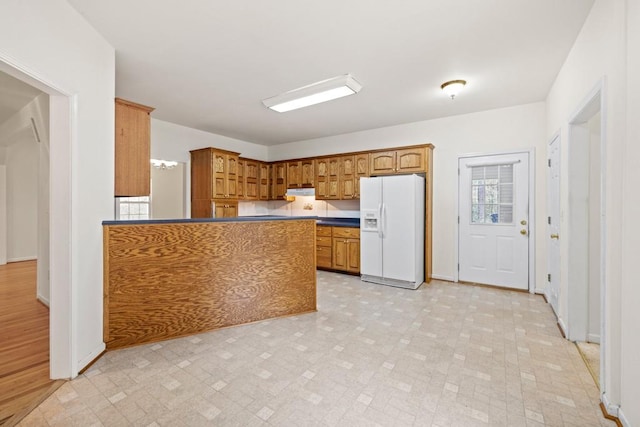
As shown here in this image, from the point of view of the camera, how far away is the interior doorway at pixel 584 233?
2.59 m

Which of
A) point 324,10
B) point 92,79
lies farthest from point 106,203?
point 324,10

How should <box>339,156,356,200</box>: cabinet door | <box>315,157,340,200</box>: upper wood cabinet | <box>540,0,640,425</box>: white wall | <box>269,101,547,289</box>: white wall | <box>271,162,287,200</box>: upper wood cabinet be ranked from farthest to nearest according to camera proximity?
<box>271,162,287,200</box>: upper wood cabinet → <box>315,157,340,200</box>: upper wood cabinet → <box>339,156,356,200</box>: cabinet door → <box>269,101,547,289</box>: white wall → <box>540,0,640,425</box>: white wall

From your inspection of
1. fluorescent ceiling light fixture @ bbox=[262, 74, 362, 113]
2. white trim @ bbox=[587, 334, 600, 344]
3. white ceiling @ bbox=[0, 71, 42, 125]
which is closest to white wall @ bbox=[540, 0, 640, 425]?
white trim @ bbox=[587, 334, 600, 344]

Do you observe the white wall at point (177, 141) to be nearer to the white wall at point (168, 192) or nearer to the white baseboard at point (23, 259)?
the white wall at point (168, 192)

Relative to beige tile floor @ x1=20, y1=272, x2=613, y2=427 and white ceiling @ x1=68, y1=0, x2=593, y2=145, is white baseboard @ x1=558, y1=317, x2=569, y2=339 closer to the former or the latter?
beige tile floor @ x1=20, y1=272, x2=613, y2=427

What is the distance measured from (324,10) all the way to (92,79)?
196cm

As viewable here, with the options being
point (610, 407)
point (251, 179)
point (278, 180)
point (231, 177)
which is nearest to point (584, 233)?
point (610, 407)

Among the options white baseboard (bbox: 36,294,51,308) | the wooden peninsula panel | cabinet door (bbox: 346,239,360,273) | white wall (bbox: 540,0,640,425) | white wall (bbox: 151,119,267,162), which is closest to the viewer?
white wall (bbox: 540,0,640,425)

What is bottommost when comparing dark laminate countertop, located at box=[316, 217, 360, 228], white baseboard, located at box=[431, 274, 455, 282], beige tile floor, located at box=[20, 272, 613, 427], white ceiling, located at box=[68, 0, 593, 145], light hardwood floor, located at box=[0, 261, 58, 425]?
beige tile floor, located at box=[20, 272, 613, 427]

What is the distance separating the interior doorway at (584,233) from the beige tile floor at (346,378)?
0.24m

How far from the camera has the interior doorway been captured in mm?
2592

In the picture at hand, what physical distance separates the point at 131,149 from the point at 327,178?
3.64m

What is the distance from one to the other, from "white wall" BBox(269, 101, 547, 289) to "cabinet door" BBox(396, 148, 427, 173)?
1.04 ft

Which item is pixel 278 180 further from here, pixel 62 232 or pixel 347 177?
pixel 62 232
